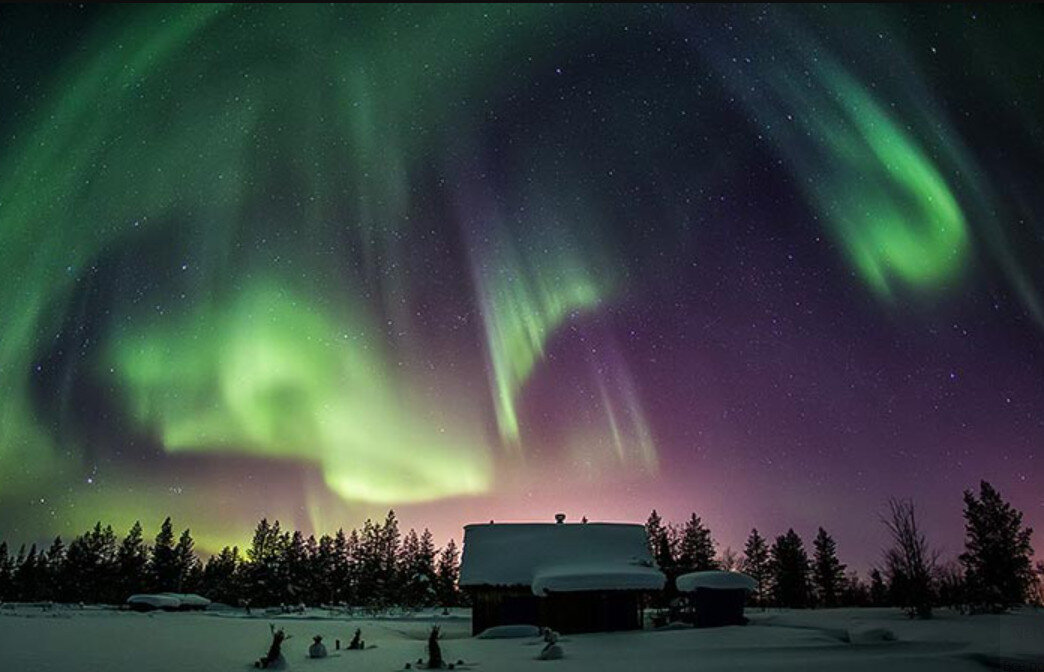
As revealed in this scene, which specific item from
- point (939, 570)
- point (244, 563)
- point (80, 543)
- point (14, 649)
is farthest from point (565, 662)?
point (80, 543)

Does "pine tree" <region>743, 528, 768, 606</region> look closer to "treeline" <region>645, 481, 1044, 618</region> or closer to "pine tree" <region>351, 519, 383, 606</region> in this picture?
"treeline" <region>645, 481, 1044, 618</region>

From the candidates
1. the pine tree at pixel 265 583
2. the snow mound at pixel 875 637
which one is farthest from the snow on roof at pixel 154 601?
the snow mound at pixel 875 637

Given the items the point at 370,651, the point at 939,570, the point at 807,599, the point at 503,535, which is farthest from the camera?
the point at 807,599

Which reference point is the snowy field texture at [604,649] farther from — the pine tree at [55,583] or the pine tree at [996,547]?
the pine tree at [55,583]

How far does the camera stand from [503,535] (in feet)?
120

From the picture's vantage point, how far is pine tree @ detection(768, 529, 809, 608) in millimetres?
63750

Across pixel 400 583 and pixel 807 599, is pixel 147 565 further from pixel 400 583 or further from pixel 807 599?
pixel 807 599

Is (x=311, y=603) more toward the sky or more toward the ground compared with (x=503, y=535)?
more toward the ground

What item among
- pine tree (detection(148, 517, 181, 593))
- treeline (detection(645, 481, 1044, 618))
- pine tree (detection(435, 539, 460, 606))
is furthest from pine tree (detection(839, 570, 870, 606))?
pine tree (detection(148, 517, 181, 593))

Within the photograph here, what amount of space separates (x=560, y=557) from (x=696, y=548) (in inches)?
1546

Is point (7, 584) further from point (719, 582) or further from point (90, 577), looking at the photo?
point (719, 582)

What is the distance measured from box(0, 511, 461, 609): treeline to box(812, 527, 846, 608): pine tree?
128 feet

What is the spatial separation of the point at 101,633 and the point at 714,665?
22.2m

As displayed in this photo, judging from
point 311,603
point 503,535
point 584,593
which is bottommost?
point 311,603
